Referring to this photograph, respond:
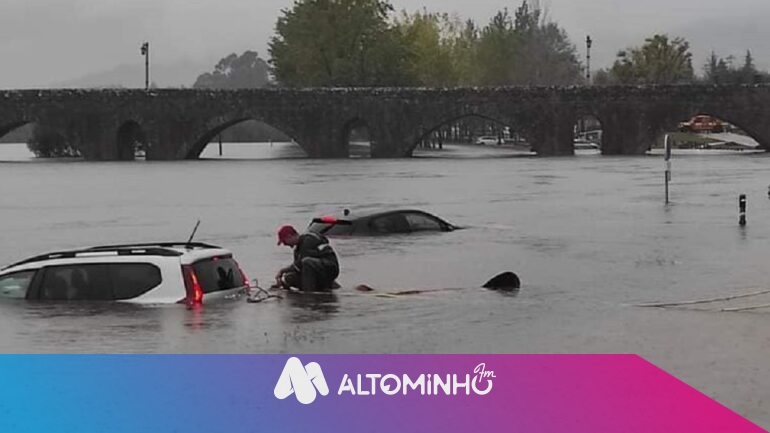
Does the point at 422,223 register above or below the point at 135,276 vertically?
below

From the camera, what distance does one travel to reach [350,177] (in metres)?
70.0

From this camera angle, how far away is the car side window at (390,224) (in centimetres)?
3488

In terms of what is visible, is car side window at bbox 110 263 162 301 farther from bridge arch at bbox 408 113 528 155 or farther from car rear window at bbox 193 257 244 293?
bridge arch at bbox 408 113 528 155

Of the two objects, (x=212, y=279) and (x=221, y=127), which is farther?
(x=221, y=127)

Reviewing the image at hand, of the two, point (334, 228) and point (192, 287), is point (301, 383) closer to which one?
point (192, 287)

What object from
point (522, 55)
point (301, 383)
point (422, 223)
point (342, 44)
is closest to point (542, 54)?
point (522, 55)

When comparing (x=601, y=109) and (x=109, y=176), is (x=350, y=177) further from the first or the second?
(x=601, y=109)

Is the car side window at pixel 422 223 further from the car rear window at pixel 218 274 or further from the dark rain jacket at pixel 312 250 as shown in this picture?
the car rear window at pixel 218 274

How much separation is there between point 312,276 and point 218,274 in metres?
3.04

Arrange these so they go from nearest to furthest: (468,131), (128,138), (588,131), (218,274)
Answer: (218,274) < (128,138) < (588,131) < (468,131)

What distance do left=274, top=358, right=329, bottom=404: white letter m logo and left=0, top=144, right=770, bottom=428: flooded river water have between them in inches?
161

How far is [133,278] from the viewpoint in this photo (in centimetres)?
1722

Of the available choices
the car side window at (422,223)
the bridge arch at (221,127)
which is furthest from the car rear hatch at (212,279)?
the bridge arch at (221,127)

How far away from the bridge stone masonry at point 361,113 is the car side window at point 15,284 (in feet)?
277
